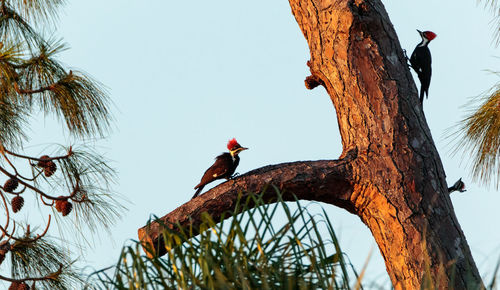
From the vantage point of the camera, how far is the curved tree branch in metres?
2.61

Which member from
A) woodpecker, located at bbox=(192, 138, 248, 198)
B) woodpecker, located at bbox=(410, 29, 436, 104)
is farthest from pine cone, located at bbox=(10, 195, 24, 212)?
woodpecker, located at bbox=(410, 29, 436, 104)

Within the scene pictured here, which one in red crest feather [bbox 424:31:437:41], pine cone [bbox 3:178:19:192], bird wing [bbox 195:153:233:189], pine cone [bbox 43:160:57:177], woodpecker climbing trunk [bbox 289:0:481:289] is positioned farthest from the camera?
red crest feather [bbox 424:31:437:41]

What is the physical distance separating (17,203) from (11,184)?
9 cm

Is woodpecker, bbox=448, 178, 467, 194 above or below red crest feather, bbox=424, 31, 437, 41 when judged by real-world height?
below

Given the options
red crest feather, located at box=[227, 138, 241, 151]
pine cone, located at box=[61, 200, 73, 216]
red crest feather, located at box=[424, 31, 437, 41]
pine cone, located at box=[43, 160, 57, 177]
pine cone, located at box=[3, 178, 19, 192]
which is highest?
red crest feather, located at box=[424, 31, 437, 41]

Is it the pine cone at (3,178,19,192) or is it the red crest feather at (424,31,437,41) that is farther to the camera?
the red crest feather at (424,31,437,41)

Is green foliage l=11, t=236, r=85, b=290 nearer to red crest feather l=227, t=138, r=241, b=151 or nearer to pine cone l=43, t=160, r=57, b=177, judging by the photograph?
pine cone l=43, t=160, r=57, b=177

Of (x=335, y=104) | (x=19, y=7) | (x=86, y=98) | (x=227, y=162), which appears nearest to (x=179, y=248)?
(x=335, y=104)

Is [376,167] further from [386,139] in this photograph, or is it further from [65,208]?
[65,208]

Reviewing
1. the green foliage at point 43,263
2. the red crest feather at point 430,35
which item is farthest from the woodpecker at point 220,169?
the red crest feather at point 430,35

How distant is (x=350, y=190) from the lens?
2711mm

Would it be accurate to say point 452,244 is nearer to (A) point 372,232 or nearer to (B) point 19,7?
(A) point 372,232

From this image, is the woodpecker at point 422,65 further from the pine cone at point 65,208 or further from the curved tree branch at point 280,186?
the pine cone at point 65,208

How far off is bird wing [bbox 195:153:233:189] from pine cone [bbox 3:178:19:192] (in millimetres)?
1024
